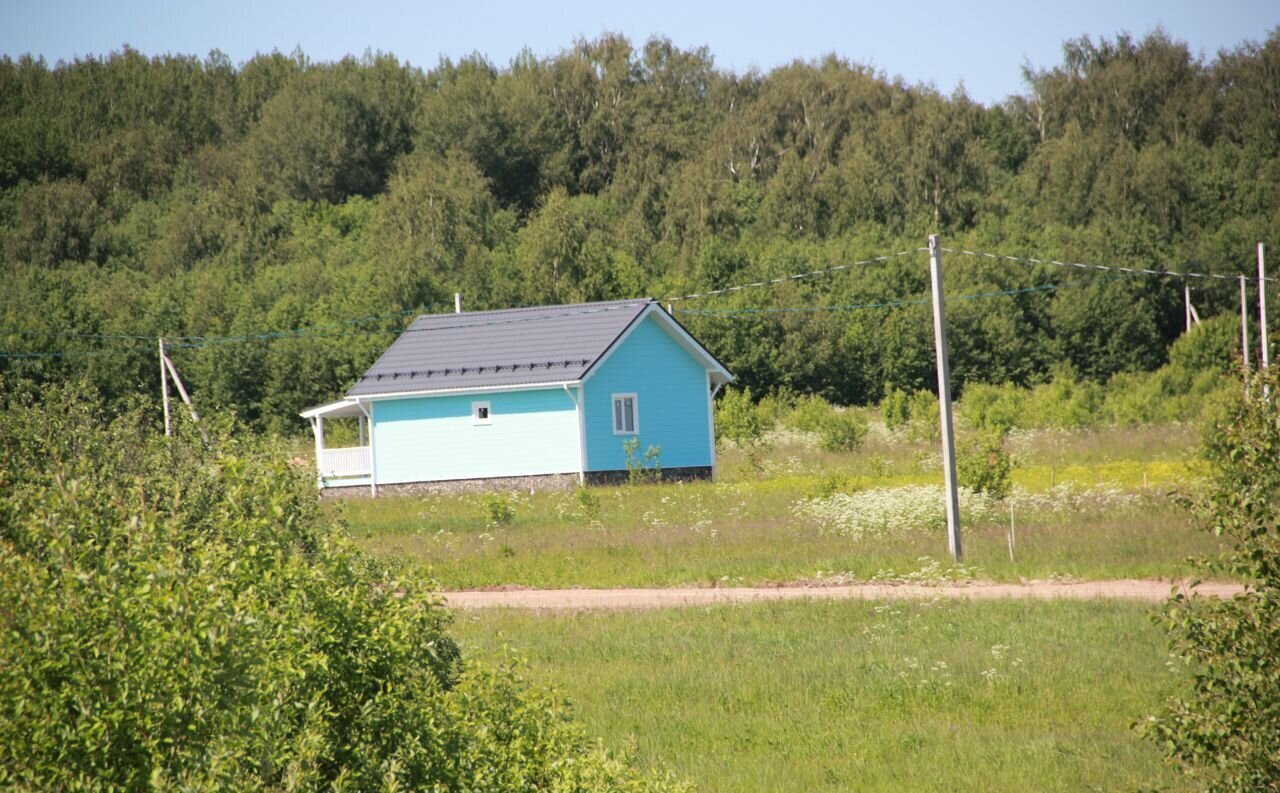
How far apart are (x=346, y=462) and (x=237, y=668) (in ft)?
107

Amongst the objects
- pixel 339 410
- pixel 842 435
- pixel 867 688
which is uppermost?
pixel 339 410

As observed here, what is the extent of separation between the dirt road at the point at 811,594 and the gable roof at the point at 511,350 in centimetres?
1563

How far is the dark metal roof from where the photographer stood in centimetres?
3434

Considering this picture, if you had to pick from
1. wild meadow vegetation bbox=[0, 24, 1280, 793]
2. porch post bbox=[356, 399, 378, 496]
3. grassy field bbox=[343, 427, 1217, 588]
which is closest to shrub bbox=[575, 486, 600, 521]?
grassy field bbox=[343, 427, 1217, 588]

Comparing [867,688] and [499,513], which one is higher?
[499,513]

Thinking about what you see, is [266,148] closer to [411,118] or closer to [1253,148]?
[411,118]

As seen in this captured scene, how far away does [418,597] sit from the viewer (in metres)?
6.46

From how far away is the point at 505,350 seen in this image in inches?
1401

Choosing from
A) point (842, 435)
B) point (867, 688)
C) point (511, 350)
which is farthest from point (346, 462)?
point (867, 688)

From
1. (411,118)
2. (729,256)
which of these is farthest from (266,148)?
(729,256)

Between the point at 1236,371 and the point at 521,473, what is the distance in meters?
28.1

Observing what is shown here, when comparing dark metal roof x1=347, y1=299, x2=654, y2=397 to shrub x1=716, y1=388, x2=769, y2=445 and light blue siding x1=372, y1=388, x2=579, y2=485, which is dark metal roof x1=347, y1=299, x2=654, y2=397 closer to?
light blue siding x1=372, y1=388, x2=579, y2=485

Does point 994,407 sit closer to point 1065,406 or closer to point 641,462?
point 1065,406

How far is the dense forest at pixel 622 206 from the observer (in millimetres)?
56219
